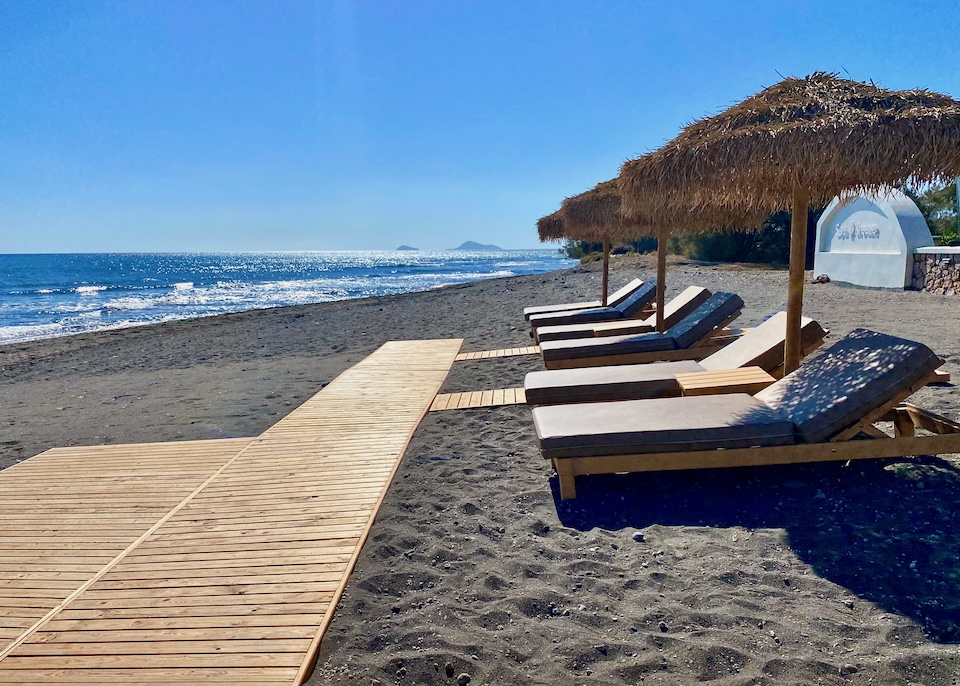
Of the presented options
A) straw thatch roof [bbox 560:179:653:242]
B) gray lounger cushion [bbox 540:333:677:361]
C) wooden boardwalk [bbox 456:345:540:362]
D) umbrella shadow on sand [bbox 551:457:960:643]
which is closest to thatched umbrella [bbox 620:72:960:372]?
umbrella shadow on sand [bbox 551:457:960:643]

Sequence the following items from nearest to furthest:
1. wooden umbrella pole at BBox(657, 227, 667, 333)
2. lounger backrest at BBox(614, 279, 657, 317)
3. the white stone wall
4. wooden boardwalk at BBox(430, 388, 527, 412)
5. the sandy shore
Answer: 1. the sandy shore
2. wooden boardwalk at BBox(430, 388, 527, 412)
3. wooden umbrella pole at BBox(657, 227, 667, 333)
4. lounger backrest at BBox(614, 279, 657, 317)
5. the white stone wall

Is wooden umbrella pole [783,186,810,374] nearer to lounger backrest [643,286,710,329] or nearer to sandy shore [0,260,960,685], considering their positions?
sandy shore [0,260,960,685]

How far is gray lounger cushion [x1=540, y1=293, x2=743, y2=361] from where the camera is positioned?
A: 624 centimetres

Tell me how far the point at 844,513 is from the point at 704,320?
343 centimetres

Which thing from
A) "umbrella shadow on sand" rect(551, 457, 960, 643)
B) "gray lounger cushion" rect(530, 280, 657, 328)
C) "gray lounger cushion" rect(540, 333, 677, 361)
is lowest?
"umbrella shadow on sand" rect(551, 457, 960, 643)

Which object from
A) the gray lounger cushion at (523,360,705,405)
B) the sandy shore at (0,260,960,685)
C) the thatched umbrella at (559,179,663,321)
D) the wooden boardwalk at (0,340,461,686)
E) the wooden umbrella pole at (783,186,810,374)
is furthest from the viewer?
the thatched umbrella at (559,179,663,321)

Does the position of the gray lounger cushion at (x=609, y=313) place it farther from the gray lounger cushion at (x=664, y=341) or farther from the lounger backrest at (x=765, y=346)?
the lounger backrest at (x=765, y=346)

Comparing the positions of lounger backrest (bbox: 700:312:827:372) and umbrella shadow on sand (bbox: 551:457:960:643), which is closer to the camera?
umbrella shadow on sand (bbox: 551:457:960:643)

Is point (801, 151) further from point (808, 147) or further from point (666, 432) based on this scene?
point (666, 432)

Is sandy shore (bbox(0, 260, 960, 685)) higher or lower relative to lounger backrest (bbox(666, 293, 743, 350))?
lower

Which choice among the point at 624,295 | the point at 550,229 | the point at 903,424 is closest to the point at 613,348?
the point at 903,424

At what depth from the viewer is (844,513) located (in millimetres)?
3117

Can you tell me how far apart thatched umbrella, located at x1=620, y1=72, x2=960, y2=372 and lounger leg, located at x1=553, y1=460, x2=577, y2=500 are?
198 cm

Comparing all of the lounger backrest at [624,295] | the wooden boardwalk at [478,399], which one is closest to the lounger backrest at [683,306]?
the lounger backrest at [624,295]
